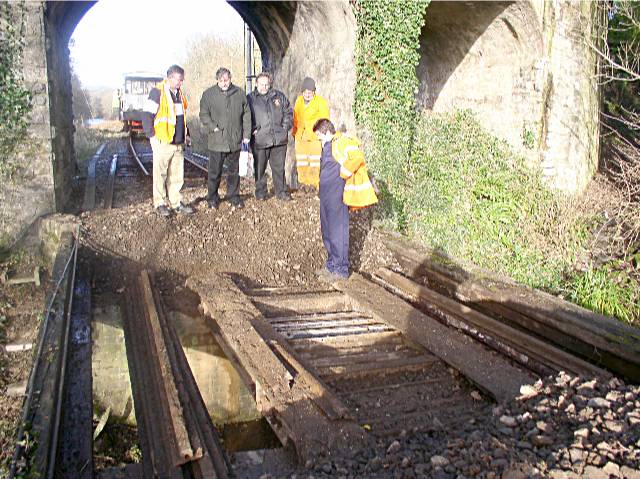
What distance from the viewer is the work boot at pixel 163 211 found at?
28.0ft

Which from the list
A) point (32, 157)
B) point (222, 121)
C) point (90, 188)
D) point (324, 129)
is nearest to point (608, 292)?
point (324, 129)

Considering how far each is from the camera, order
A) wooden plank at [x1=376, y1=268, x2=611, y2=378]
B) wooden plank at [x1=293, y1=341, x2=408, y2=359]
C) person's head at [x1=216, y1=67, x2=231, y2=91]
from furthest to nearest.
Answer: person's head at [x1=216, y1=67, x2=231, y2=91]
wooden plank at [x1=293, y1=341, x2=408, y2=359]
wooden plank at [x1=376, y1=268, x2=611, y2=378]

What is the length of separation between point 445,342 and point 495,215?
4.97 metres

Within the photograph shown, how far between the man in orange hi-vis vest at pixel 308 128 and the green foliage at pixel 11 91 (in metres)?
4.06

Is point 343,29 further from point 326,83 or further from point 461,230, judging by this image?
point 461,230

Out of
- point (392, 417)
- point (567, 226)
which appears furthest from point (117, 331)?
point (567, 226)

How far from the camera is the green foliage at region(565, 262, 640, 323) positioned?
277 inches

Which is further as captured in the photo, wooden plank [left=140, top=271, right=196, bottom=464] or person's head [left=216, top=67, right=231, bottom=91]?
person's head [left=216, top=67, right=231, bottom=91]

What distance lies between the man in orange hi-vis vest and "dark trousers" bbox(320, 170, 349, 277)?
8.99ft

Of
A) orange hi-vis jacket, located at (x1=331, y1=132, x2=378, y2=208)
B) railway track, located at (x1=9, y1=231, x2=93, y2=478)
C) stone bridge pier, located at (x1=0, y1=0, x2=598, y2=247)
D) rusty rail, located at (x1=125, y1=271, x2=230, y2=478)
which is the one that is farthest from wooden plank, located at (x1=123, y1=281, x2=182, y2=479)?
stone bridge pier, located at (x1=0, y1=0, x2=598, y2=247)

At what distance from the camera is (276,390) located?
4.70 m

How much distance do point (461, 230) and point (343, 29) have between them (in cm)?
447

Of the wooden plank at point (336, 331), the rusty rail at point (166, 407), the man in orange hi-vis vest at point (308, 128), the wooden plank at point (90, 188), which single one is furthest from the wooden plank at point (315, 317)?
the wooden plank at point (90, 188)

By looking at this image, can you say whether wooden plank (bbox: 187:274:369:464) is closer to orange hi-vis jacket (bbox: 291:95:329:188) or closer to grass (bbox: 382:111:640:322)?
grass (bbox: 382:111:640:322)
